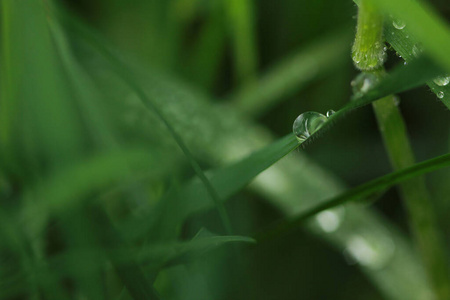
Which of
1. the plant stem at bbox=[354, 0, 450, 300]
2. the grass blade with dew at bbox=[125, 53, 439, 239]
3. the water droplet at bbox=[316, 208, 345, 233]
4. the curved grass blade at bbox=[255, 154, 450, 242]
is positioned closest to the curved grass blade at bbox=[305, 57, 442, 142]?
the grass blade with dew at bbox=[125, 53, 439, 239]

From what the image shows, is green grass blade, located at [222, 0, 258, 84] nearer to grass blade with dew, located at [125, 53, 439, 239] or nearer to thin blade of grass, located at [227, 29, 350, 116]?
thin blade of grass, located at [227, 29, 350, 116]

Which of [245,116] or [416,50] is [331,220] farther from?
[416,50]

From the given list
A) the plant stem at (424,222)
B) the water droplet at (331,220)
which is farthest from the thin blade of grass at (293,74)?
the plant stem at (424,222)

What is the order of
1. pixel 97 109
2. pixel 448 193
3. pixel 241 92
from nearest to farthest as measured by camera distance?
pixel 97 109
pixel 448 193
pixel 241 92

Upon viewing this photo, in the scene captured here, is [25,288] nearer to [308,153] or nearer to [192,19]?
[308,153]

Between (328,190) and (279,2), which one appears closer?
(328,190)

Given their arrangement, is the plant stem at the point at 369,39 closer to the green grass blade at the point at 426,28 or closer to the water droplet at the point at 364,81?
the water droplet at the point at 364,81

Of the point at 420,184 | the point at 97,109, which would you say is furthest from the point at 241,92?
the point at 420,184
